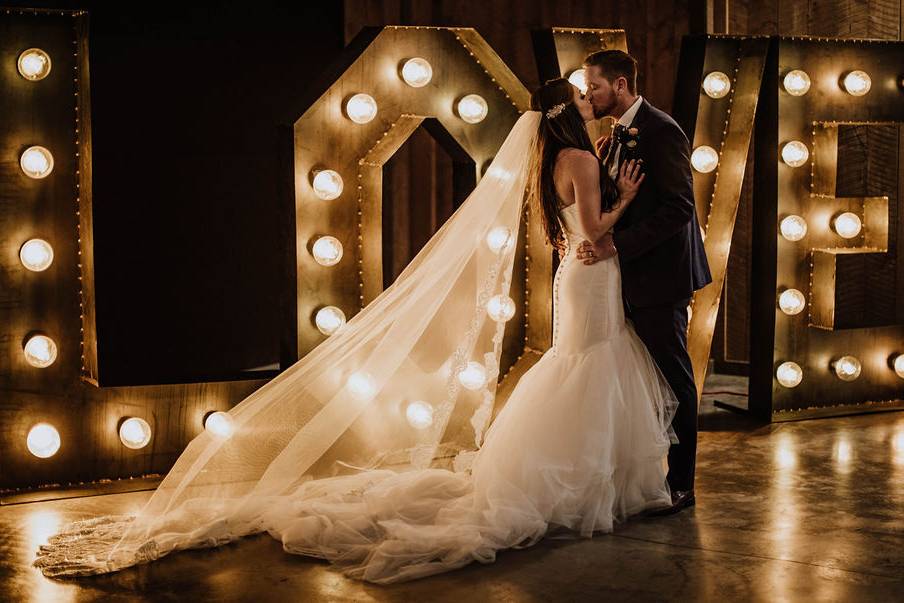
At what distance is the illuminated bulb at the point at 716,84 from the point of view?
499 cm

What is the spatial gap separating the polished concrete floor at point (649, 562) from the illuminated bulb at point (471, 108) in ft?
5.39

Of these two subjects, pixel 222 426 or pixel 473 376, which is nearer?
pixel 222 426

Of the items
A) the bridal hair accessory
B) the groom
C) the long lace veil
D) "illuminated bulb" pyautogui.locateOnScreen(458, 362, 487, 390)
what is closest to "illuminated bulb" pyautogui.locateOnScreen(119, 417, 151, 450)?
the long lace veil

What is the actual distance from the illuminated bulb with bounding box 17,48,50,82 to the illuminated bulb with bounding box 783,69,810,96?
307cm

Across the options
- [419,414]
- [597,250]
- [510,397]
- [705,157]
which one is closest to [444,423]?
[419,414]

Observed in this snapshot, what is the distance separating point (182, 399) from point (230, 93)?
2.19 meters

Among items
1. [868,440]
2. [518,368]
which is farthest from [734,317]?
[518,368]

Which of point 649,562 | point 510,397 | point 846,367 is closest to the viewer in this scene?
point 649,562

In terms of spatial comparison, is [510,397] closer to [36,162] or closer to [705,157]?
[705,157]

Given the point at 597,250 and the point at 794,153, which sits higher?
the point at 794,153

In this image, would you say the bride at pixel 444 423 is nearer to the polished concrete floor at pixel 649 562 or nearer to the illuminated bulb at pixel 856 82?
the polished concrete floor at pixel 649 562

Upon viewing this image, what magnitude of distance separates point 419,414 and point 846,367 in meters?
2.33

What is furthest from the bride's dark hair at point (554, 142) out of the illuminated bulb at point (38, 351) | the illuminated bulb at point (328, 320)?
the illuminated bulb at point (38, 351)

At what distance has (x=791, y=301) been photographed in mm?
5156
